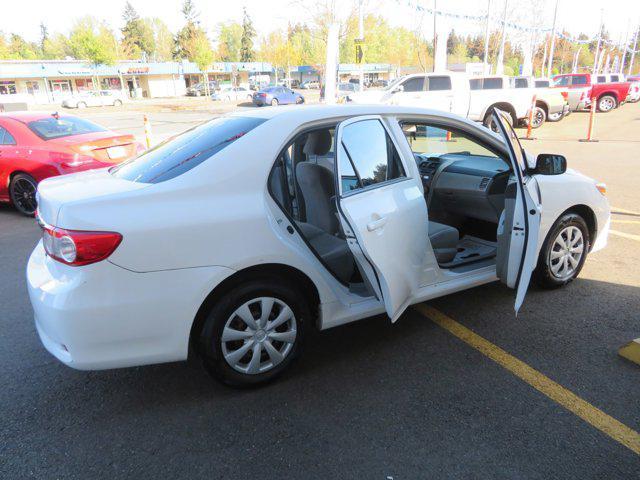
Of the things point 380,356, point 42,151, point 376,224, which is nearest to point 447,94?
point 42,151

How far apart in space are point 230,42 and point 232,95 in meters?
48.6

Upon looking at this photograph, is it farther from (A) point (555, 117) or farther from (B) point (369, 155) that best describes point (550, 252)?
(A) point (555, 117)

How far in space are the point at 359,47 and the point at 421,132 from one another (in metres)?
14.2

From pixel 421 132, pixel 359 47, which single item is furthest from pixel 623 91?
pixel 421 132

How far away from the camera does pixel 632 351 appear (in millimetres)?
3082

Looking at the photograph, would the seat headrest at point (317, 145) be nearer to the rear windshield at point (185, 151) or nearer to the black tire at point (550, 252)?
the rear windshield at point (185, 151)

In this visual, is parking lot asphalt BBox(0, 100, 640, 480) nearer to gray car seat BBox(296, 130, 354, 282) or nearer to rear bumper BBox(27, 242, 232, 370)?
rear bumper BBox(27, 242, 232, 370)

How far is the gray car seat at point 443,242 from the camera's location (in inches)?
143

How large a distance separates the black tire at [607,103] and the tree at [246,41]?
3071 inches

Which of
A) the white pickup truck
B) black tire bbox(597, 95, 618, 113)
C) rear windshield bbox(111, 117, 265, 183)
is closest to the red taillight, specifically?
rear windshield bbox(111, 117, 265, 183)

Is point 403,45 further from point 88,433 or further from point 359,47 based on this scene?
point 88,433

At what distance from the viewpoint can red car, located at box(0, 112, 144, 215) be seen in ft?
22.7

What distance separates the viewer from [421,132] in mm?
4234

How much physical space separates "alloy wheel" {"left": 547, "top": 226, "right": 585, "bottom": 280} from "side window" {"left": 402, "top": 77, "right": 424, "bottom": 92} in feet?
42.9
